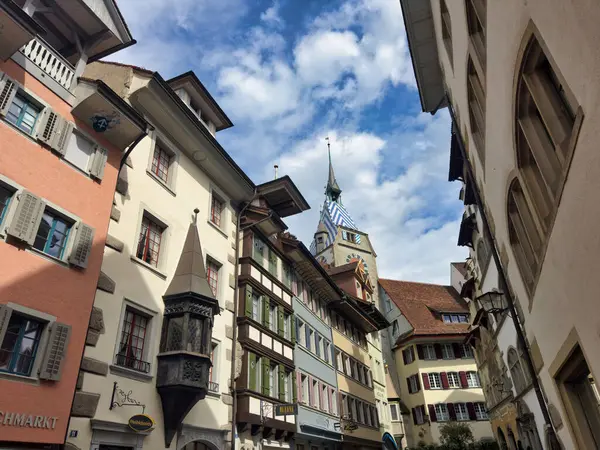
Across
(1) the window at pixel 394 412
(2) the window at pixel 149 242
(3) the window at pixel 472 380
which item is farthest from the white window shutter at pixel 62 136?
(3) the window at pixel 472 380

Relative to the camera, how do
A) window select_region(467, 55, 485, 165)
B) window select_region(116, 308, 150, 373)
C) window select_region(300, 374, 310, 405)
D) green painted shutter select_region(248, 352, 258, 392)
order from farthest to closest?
1. window select_region(300, 374, 310, 405)
2. green painted shutter select_region(248, 352, 258, 392)
3. window select_region(116, 308, 150, 373)
4. window select_region(467, 55, 485, 165)

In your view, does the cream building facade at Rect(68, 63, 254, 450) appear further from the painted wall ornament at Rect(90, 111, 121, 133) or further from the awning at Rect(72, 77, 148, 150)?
the painted wall ornament at Rect(90, 111, 121, 133)

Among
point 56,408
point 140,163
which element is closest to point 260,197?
point 140,163

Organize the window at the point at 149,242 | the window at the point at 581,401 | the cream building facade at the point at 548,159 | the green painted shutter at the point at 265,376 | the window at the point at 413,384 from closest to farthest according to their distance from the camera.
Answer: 1. the cream building facade at the point at 548,159
2. the window at the point at 581,401
3. the window at the point at 149,242
4. the green painted shutter at the point at 265,376
5. the window at the point at 413,384

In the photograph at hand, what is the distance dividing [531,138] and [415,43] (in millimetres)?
11800

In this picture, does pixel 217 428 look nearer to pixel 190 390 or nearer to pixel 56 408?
pixel 190 390

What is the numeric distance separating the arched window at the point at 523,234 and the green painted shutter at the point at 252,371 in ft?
34.9

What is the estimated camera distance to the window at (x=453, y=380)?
42500 millimetres

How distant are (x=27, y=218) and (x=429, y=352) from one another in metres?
41.4

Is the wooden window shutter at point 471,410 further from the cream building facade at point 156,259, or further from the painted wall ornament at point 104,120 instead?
the painted wall ornament at point 104,120

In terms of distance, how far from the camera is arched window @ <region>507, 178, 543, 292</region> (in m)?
7.64

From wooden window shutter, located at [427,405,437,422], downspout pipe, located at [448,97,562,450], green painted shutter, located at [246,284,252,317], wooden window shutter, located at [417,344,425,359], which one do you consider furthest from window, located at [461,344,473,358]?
green painted shutter, located at [246,284,252,317]

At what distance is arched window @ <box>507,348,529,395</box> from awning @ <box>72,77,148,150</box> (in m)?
15.2

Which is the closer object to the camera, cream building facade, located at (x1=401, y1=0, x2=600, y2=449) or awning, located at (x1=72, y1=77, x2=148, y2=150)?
cream building facade, located at (x1=401, y1=0, x2=600, y2=449)
